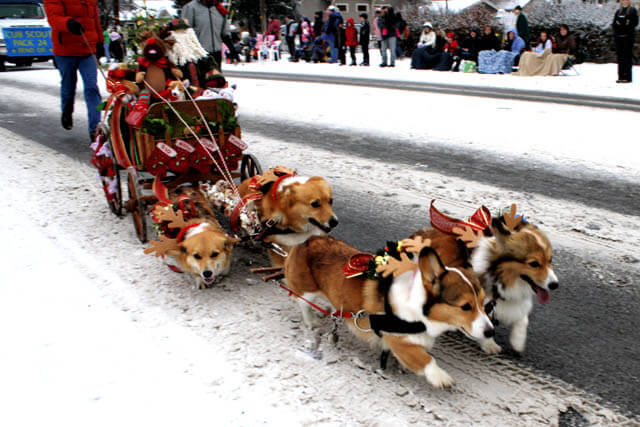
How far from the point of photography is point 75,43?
809 cm

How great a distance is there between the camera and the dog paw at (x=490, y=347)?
3.40 metres

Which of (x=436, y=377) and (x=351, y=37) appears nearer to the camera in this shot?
(x=436, y=377)

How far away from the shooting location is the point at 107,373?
10.8 feet

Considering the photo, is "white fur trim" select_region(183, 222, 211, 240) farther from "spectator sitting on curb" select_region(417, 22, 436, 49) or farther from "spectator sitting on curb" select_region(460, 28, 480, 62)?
"spectator sitting on curb" select_region(417, 22, 436, 49)

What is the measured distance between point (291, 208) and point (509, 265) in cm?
182

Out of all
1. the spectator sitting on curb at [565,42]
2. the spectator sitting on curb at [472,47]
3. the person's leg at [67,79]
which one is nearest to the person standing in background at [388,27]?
the spectator sitting on curb at [472,47]

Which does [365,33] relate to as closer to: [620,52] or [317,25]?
[317,25]

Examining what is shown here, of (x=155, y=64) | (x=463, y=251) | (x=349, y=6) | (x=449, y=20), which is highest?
(x=349, y=6)

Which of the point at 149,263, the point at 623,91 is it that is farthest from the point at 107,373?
the point at 623,91

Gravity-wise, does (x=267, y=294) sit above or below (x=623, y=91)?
below

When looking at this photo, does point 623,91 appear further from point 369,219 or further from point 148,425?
point 148,425

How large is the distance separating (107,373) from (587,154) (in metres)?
7.50

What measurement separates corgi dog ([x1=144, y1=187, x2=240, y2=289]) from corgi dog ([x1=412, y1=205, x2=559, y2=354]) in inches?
68.5

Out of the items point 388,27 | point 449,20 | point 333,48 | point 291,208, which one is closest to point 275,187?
point 291,208
